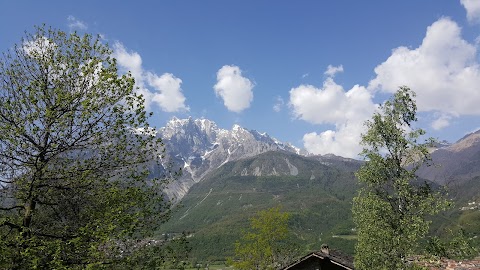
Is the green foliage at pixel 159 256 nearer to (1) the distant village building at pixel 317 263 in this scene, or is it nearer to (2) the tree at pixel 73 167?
(2) the tree at pixel 73 167

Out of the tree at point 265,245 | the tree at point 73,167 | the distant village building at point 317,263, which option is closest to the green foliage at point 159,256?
the tree at point 73,167

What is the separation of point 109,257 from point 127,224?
1.55m

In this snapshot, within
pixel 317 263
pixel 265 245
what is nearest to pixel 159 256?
pixel 317 263

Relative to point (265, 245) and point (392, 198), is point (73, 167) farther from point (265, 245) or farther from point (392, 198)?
point (265, 245)

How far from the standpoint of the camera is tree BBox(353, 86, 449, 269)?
28.7m

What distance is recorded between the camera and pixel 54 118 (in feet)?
56.2

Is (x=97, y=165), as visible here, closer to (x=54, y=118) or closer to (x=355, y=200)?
(x=54, y=118)

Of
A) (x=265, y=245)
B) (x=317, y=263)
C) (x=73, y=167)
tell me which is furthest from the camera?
(x=265, y=245)

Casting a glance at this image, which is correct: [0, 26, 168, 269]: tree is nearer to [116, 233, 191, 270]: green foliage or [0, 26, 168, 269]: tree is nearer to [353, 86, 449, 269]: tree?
[116, 233, 191, 270]: green foliage

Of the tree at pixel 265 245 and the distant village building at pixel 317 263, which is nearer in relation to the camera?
the distant village building at pixel 317 263

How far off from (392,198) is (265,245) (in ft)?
83.8

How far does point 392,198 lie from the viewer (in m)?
31.3

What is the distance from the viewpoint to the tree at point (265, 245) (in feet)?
171

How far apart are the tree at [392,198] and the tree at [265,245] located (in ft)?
71.8
